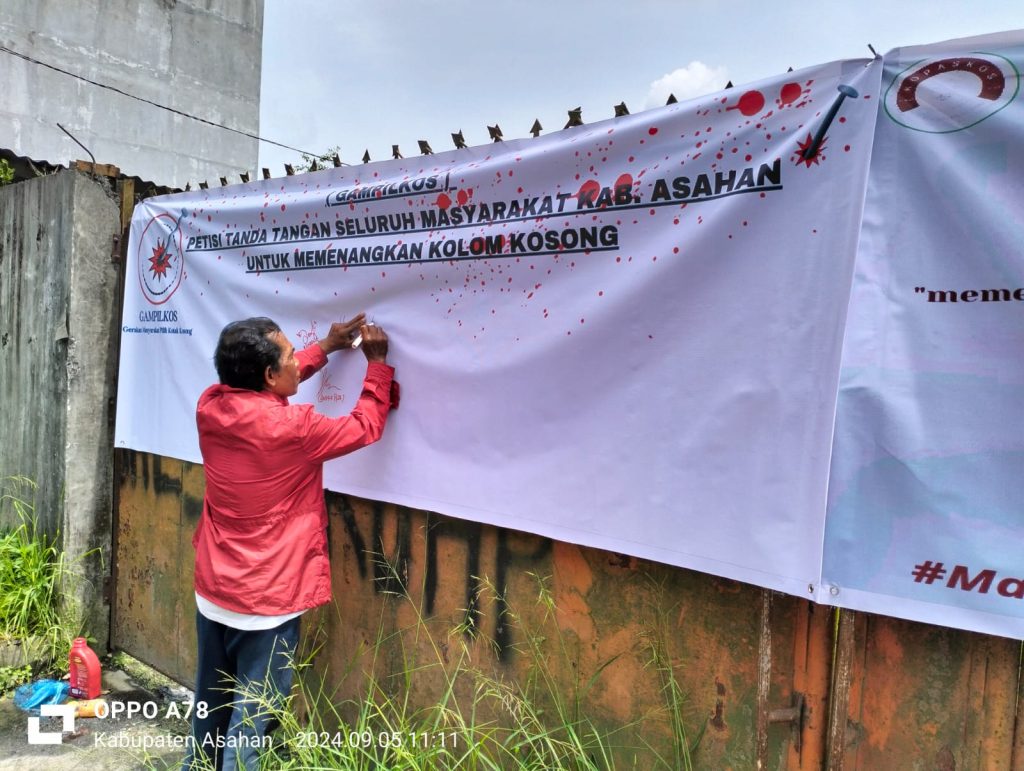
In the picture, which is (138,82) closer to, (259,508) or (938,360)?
(259,508)

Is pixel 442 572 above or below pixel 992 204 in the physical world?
below

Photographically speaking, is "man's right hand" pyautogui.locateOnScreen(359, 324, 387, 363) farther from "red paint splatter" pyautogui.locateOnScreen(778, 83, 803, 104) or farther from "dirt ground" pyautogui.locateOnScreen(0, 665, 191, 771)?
"dirt ground" pyautogui.locateOnScreen(0, 665, 191, 771)

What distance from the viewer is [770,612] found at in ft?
6.10

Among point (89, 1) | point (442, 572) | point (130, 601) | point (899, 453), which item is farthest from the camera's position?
point (89, 1)

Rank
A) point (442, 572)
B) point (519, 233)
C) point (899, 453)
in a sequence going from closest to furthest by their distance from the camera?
1. point (899, 453)
2. point (519, 233)
3. point (442, 572)

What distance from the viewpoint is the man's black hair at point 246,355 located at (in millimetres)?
2338

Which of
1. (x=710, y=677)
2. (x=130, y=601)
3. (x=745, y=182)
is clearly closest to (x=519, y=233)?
(x=745, y=182)

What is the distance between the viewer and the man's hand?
2.65 metres

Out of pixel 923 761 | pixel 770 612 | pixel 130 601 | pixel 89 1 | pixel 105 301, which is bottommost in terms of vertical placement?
pixel 130 601

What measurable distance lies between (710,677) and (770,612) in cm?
27

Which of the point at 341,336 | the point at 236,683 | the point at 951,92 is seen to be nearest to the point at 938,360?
the point at 951,92

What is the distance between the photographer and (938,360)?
1540 millimetres

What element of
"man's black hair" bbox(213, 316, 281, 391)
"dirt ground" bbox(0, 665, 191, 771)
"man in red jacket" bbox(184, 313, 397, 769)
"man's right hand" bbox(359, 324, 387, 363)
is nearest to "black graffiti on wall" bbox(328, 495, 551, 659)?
"man in red jacket" bbox(184, 313, 397, 769)

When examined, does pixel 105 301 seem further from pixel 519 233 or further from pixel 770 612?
pixel 770 612
